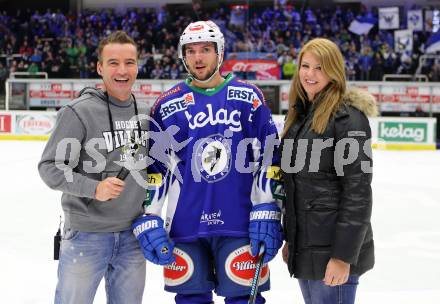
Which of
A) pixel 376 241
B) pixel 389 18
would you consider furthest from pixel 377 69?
pixel 376 241

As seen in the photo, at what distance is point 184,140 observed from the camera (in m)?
2.36

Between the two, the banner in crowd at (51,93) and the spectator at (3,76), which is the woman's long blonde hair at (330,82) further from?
the spectator at (3,76)

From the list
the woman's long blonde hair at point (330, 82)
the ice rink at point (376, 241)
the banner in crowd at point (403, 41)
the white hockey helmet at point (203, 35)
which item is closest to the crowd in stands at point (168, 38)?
the banner in crowd at point (403, 41)

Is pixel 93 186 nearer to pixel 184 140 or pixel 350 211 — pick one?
pixel 184 140

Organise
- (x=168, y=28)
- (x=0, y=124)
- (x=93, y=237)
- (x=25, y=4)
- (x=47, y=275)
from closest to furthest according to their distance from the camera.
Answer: (x=93, y=237)
(x=47, y=275)
(x=0, y=124)
(x=168, y=28)
(x=25, y=4)

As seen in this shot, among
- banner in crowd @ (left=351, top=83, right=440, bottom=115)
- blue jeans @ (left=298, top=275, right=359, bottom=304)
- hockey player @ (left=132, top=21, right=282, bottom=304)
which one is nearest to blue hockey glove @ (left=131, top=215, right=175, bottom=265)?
hockey player @ (left=132, top=21, right=282, bottom=304)

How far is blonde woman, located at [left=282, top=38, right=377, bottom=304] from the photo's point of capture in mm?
2057

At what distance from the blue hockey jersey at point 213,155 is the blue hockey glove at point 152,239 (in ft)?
0.26

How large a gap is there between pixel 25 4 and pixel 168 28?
580 centimetres

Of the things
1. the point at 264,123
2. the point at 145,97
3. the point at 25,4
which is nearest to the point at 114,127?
the point at 264,123

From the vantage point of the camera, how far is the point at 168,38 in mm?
17859

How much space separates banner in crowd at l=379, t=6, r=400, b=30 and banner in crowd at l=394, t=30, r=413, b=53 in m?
0.90

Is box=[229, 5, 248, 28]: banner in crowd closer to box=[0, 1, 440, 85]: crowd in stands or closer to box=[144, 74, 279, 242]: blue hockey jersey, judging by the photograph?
box=[0, 1, 440, 85]: crowd in stands

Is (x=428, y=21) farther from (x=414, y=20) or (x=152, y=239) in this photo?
(x=152, y=239)
